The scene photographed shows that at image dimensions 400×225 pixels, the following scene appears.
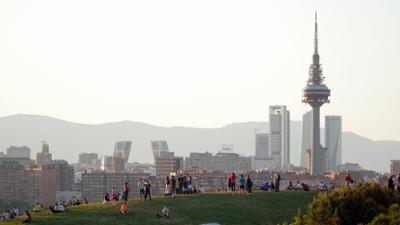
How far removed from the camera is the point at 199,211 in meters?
49.7

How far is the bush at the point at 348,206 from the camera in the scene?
37312mm

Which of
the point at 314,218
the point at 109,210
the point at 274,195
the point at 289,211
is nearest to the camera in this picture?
the point at 314,218

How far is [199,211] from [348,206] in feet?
41.4

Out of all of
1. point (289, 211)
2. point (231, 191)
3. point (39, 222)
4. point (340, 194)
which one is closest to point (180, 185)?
point (231, 191)

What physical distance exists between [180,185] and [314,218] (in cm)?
2072

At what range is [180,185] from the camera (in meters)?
57.1

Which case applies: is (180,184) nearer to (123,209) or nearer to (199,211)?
(199,211)

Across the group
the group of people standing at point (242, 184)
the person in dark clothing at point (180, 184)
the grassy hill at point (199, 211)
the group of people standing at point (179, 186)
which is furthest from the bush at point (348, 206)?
the person in dark clothing at point (180, 184)

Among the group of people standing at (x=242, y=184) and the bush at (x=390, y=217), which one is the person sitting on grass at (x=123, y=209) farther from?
the bush at (x=390, y=217)

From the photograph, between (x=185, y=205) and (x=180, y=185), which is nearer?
(x=185, y=205)

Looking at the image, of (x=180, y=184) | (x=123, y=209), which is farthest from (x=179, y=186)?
(x=123, y=209)

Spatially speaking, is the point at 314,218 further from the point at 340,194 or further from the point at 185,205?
the point at 185,205

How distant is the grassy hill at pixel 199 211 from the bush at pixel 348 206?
33.3 feet

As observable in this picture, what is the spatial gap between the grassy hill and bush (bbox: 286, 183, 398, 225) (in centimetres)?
1016
